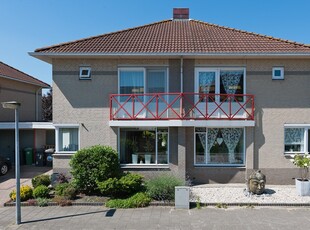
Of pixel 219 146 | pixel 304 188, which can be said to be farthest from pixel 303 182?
pixel 219 146

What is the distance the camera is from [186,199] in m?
8.75

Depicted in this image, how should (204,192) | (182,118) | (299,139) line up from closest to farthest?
(204,192), (182,118), (299,139)

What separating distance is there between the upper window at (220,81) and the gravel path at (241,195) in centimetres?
397

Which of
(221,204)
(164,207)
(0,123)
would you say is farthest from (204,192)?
(0,123)

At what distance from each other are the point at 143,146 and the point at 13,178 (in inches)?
285

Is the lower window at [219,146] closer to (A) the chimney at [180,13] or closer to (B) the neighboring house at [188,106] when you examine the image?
(B) the neighboring house at [188,106]

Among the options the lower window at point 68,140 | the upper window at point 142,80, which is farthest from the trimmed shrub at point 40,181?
the upper window at point 142,80

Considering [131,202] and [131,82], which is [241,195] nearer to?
[131,202]

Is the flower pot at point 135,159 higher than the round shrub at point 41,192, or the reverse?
the flower pot at point 135,159

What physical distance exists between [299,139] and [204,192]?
5196mm

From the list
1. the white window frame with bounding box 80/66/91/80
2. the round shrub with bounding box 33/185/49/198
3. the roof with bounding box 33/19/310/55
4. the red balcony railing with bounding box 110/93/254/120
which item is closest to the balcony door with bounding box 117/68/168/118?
the red balcony railing with bounding box 110/93/254/120

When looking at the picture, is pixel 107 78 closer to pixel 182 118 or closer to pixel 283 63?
pixel 182 118

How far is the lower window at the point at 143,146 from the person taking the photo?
1179 centimetres

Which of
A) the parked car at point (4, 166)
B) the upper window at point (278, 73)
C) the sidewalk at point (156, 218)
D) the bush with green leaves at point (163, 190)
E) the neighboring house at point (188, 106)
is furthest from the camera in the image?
the parked car at point (4, 166)
